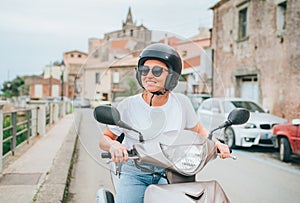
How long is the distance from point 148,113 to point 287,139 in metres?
6.47

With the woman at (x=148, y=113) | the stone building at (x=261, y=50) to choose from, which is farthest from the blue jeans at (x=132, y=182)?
the stone building at (x=261, y=50)

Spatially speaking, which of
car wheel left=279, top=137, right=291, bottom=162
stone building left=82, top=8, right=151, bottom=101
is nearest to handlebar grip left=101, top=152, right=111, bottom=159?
stone building left=82, top=8, right=151, bottom=101

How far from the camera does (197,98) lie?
2689 millimetres

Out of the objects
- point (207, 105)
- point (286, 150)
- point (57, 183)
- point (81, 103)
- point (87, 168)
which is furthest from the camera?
point (286, 150)

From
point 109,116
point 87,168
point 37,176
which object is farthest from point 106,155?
point 87,168

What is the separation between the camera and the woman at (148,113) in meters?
2.21

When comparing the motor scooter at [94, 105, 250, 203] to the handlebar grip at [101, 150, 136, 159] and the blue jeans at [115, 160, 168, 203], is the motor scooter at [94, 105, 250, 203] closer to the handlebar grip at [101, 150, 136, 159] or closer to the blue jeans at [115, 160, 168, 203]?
the handlebar grip at [101, 150, 136, 159]

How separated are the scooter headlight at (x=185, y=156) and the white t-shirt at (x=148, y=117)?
16 cm

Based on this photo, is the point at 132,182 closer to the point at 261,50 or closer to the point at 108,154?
the point at 108,154

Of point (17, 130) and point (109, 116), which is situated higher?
point (109, 116)

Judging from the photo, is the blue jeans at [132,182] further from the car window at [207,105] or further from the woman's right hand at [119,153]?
the car window at [207,105]

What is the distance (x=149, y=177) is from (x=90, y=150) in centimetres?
42

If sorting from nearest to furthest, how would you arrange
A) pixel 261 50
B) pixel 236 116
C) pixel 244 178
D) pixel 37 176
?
pixel 236 116, pixel 37 176, pixel 244 178, pixel 261 50

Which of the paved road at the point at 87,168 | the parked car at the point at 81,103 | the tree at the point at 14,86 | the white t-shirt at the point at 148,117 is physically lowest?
the paved road at the point at 87,168
